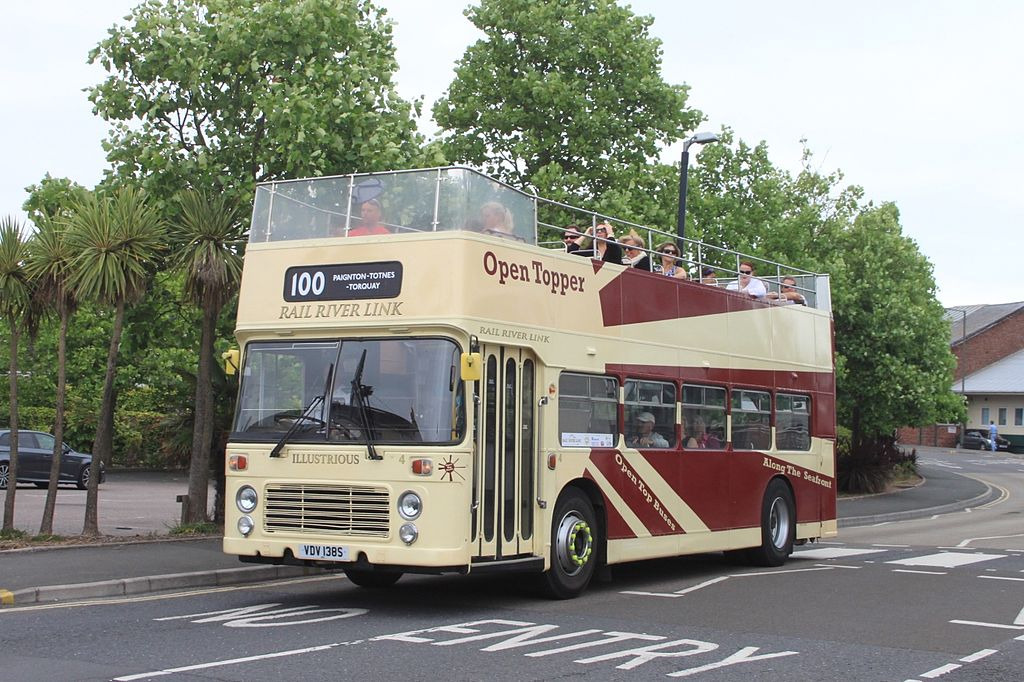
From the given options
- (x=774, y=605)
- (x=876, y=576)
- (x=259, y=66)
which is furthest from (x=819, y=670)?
(x=259, y=66)

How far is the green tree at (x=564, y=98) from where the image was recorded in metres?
30.9

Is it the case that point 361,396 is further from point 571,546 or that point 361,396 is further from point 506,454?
point 571,546

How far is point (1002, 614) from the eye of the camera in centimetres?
1195

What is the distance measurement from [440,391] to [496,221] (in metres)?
1.91

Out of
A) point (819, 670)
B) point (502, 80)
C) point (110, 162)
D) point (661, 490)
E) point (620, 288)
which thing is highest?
point (502, 80)

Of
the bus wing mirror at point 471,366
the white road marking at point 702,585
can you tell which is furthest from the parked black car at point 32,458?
the bus wing mirror at point 471,366

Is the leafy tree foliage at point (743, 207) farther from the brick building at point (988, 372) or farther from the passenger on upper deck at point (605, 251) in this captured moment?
the brick building at point (988, 372)

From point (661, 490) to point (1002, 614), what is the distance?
3852 millimetres

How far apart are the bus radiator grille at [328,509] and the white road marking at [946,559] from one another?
28.0 feet

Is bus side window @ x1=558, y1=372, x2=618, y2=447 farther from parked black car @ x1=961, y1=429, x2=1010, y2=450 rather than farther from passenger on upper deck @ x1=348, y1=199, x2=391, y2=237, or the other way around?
parked black car @ x1=961, y1=429, x2=1010, y2=450

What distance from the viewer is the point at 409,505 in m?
11.0

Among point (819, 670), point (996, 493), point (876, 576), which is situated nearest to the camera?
point (819, 670)

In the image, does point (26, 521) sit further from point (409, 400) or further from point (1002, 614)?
point (1002, 614)

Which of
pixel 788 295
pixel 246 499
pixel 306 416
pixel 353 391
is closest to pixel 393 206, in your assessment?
pixel 353 391
